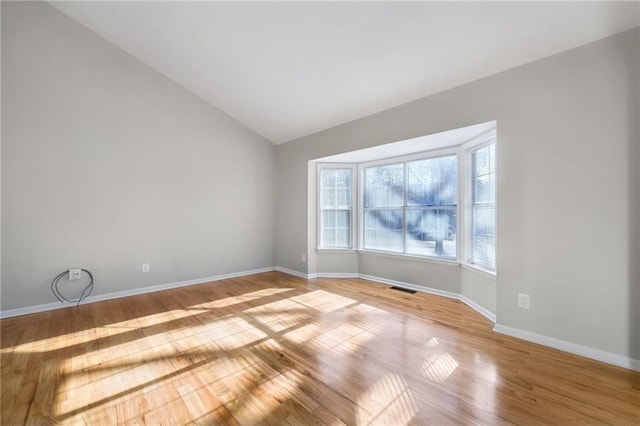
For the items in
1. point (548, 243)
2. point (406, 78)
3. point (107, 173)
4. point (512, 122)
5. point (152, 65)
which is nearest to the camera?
point (548, 243)

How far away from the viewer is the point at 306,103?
392cm

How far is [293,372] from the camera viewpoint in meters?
1.96

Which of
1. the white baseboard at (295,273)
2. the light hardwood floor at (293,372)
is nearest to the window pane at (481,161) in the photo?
the light hardwood floor at (293,372)

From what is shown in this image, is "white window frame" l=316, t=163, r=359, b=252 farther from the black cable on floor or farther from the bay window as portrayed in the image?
the black cable on floor

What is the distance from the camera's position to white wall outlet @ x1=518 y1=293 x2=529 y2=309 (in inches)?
97.1

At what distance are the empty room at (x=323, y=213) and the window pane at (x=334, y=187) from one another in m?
0.04

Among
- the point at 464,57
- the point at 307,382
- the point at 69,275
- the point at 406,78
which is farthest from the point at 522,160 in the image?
the point at 69,275

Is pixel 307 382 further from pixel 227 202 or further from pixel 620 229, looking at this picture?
pixel 227 202

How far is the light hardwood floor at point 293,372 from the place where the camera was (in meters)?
1.56

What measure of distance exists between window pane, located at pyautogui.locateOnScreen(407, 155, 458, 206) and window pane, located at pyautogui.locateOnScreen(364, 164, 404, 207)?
6.6 inches

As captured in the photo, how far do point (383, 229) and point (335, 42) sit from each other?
2.87m

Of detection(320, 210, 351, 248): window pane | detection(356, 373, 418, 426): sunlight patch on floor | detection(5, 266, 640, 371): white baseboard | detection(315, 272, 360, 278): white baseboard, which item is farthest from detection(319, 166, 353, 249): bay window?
detection(356, 373, 418, 426): sunlight patch on floor

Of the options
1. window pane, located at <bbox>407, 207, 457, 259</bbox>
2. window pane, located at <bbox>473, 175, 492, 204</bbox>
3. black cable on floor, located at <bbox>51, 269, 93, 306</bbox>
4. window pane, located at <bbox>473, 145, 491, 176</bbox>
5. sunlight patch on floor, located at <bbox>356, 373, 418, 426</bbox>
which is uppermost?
window pane, located at <bbox>473, 145, 491, 176</bbox>

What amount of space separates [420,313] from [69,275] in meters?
4.27
